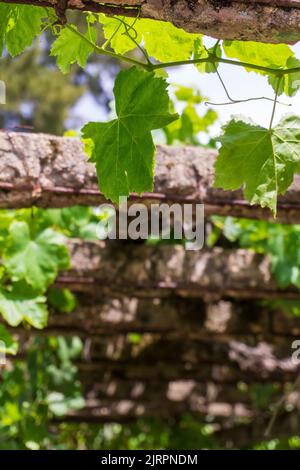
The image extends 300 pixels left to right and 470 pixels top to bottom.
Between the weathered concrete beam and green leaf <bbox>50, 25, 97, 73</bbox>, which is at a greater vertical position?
green leaf <bbox>50, 25, 97, 73</bbox>

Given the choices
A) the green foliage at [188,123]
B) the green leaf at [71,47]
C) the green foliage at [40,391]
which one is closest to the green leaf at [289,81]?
the green leaf at [71,47]

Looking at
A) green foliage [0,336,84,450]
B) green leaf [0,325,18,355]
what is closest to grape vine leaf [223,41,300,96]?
green leaf [0,325,18,355]

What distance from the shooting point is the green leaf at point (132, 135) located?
1941mm

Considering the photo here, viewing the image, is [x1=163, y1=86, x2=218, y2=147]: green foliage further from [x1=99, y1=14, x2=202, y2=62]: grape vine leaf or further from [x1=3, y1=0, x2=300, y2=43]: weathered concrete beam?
[x1=3, y1=0, x2=300, y2=43]: weathered concrete beam

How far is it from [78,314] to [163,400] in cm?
282

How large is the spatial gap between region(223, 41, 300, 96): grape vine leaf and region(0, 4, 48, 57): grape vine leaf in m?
0.47

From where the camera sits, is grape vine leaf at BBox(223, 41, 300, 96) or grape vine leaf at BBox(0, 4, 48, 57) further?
grape vine leaf at BBox(223, 41, 300, 96)

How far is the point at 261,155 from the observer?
6.89 ft

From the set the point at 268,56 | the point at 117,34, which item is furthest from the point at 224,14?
the point at 117,34

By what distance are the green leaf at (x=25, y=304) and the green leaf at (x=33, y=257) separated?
5 centimetres

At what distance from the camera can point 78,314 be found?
4.74 m

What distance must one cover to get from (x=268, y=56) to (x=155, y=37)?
290 millimetres

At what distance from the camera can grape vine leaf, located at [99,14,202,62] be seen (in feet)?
6.88
